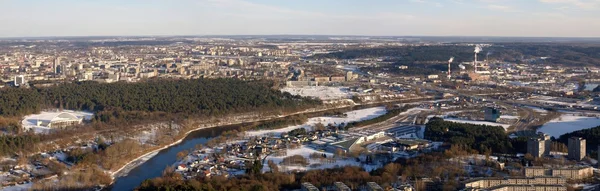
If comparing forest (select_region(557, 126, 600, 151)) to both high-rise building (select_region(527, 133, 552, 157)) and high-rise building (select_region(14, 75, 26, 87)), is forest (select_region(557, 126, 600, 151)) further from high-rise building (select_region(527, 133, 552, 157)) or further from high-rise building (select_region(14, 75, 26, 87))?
high-rise building (select_region(14, 75, 26, 87))

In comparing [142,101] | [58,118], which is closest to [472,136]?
[142,101]

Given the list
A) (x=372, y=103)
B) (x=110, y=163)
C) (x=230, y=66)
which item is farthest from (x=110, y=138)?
(x=230, y=66)

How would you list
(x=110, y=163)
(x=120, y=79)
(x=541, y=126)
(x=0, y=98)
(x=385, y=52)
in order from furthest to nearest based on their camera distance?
(x=385, y=52)
(x=120, y=79)
(x=0, y=98)
(x=541, y=126)
(x=110, y=163)

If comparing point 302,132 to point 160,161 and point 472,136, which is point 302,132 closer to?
point 160,161

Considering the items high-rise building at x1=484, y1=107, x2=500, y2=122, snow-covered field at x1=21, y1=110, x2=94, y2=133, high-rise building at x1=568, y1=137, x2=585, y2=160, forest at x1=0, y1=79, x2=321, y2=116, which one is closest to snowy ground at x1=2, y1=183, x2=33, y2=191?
snow-covered field at x1=21, y1=110, x2=94, y2=133

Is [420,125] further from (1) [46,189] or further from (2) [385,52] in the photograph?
(2) [385,52]

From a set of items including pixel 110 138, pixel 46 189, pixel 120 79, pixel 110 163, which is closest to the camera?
pixel 46 189
